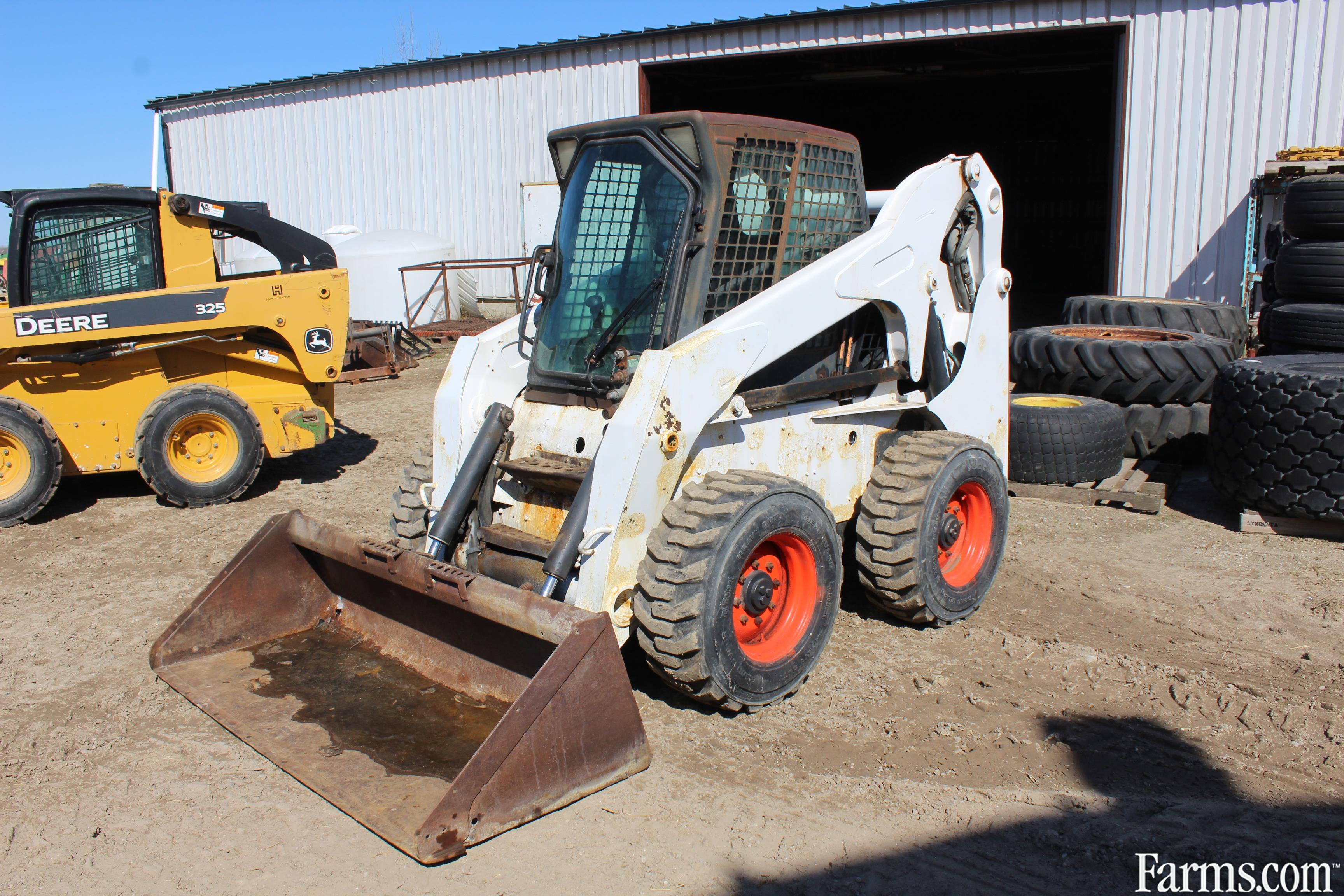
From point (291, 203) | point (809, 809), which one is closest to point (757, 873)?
point (809, 809)

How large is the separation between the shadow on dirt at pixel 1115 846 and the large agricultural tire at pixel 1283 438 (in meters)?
Answer: 2.98

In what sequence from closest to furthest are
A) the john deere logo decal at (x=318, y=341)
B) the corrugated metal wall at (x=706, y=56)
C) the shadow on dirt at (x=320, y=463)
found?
1. the john deere logo decal at (x=318, y=341)
2. the shadow on dirt at (x=320, y=463)
3. the corrugated metal wall at (x=706, y=56)

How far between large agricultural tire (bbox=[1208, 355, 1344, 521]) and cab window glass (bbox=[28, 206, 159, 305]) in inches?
291

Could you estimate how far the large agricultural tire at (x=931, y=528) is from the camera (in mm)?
4469

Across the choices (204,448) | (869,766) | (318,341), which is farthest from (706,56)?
(869,766)

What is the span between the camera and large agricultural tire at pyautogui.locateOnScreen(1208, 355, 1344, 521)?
5.66 meters

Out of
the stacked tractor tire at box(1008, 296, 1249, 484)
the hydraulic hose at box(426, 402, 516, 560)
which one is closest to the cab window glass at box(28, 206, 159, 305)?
the hydraulic hose at box(426, 402, 516, 560)

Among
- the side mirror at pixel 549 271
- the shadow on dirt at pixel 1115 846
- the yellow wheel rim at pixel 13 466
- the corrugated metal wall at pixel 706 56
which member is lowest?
the shadow on dirt at pixel 1115 846

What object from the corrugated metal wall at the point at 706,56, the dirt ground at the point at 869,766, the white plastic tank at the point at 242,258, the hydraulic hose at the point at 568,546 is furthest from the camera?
the white plastic tank at the point at 242,258

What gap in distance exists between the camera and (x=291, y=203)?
19.2 meters

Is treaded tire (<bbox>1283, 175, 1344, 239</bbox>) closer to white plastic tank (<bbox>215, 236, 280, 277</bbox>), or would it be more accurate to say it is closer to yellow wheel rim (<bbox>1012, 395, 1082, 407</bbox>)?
yellow wheel rim (<bbox>1012, 395, 1082, 407</bbox>)

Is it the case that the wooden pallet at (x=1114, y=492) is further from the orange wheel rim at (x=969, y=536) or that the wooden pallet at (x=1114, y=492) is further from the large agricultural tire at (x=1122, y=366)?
the orange wheel rim at (x=969, y=536)

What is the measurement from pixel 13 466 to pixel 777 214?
5675 millimetres

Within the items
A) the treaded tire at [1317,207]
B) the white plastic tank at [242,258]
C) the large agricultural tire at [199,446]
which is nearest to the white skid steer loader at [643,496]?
the large agricultural tire at [199,446]
